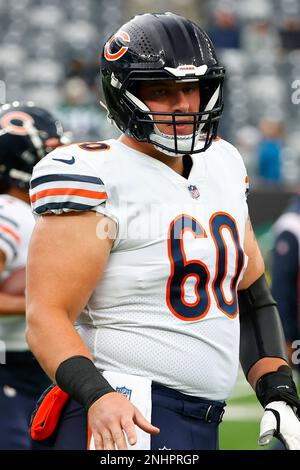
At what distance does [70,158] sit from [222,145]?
58 centimetres

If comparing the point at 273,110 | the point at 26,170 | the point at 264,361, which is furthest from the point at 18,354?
the point at 273,110

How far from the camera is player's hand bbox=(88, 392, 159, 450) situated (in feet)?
7.59

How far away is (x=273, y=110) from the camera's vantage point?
15000 mm

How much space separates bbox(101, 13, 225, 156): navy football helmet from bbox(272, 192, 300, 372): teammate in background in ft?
6.88

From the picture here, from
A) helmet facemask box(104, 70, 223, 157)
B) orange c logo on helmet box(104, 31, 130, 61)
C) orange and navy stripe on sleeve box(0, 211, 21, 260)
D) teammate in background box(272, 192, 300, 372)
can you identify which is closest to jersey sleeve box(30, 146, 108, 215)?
helmet facemask box(104, 70, 223, 157)

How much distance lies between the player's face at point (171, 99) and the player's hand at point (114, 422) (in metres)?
0.77

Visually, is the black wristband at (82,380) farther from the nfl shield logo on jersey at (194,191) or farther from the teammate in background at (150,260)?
the nfl shield logo on jersey at (194,191)

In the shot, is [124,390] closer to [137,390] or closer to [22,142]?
[137,390]

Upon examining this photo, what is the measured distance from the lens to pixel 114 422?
7.63 ft

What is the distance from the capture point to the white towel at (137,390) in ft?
8.59

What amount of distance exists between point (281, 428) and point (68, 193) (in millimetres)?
845

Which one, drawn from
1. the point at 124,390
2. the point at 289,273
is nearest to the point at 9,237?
the point at 124,390

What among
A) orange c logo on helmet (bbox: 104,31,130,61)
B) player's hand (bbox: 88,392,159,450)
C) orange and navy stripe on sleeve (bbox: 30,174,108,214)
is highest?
orange c logo on helmet (bbox: 104,31,130,61)

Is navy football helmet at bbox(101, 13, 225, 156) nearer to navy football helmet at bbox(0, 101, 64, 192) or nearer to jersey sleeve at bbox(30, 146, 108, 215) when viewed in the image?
jersey sleeve at bbox(30, 146, 108, 215)
